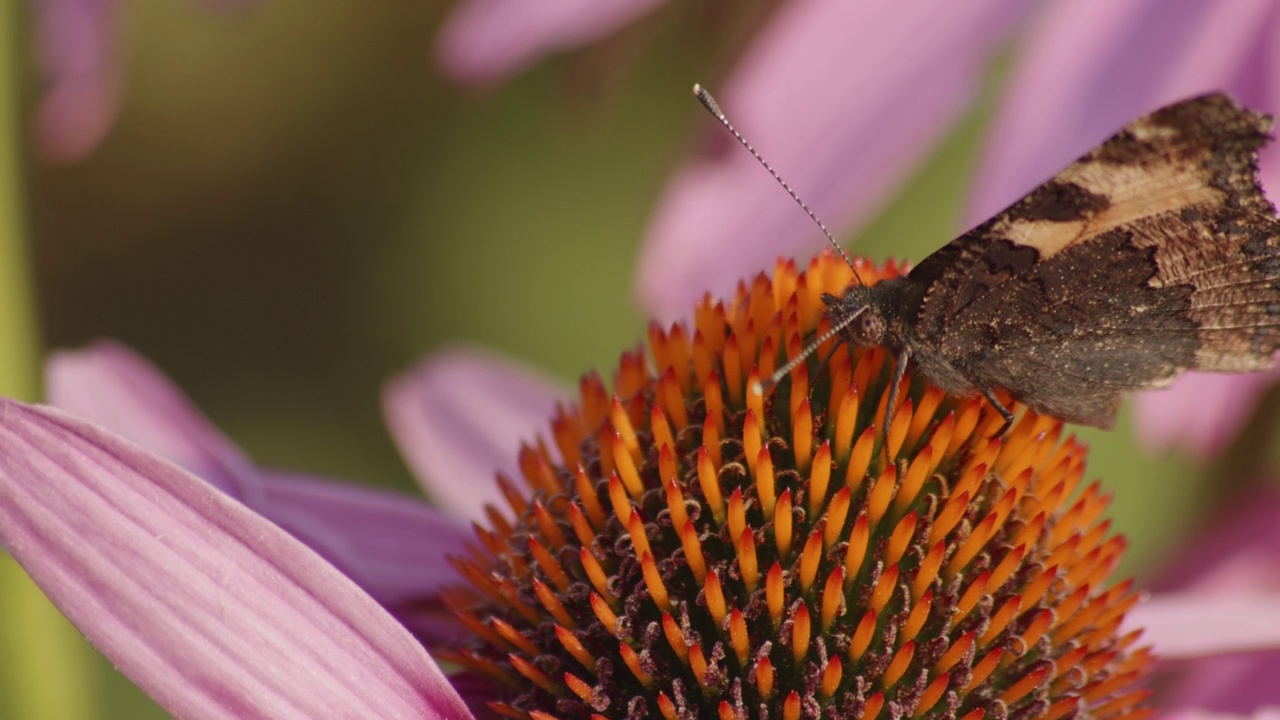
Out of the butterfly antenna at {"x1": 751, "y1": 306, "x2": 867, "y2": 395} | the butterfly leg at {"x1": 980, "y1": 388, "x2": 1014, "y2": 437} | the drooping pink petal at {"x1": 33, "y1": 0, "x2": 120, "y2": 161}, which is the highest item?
the drooping pink petal at {"x1": 33, "y1": 0, "x2": 120, "y2": 161}

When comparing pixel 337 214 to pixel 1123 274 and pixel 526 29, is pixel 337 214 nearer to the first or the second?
pixel 526 29

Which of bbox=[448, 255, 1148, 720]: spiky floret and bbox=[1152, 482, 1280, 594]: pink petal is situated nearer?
bbox=[448, 255, 1148, 720]: spiky floret

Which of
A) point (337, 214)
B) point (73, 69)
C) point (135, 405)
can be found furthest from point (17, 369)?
point (337, 214)

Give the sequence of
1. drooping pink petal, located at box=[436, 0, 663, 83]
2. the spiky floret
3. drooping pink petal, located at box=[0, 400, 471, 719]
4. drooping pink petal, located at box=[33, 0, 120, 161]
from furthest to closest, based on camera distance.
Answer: drooping pink petal, located at box=[33, 0, 120, 161] → drooping pink petal, located at box=[436, 0, 663, 83] → the spiky floret → drooping pink petal, located at box=[0, 400, 471, 719]

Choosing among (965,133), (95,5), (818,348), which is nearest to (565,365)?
(965,133)

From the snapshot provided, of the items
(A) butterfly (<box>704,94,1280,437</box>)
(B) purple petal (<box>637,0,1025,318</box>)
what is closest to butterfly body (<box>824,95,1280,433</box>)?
(A) butterfly (<box>704,94,1280,437</box>)

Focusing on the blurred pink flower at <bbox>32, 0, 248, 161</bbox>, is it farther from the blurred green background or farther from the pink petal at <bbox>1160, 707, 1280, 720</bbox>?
the pink petal at <bbox>1160, 707, 1280, 720</bbox>

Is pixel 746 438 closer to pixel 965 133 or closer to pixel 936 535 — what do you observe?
pixel 936 535
